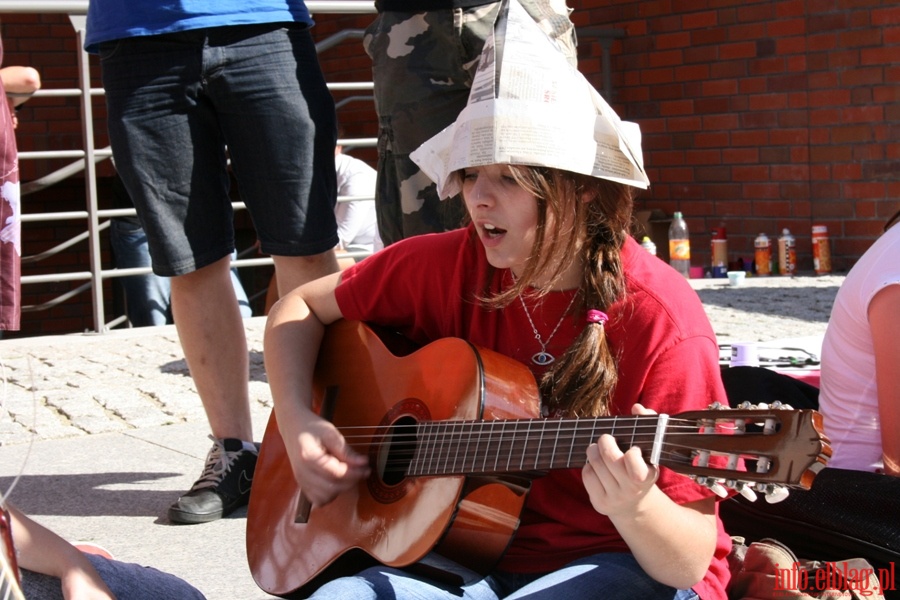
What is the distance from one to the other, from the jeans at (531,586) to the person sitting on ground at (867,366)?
0.72m

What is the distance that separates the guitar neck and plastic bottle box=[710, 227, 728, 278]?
17.3ft

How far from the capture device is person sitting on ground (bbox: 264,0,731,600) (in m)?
2.02

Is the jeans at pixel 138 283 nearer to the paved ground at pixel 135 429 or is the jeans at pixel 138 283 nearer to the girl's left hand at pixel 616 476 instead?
the paved ground at pixel 135 429

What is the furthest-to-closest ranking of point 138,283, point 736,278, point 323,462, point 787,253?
1. point 138,283
2. point 787,253
3. point 736,278
4. point 323,462

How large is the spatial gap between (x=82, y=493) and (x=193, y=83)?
125cm

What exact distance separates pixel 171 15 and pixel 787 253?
15.6 ft

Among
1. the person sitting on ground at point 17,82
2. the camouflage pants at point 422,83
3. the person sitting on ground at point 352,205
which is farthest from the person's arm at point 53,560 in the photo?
the person sitting on ground at point 352,205

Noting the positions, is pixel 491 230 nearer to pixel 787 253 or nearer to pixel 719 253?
pixel 787 253

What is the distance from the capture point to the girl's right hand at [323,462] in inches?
93.4

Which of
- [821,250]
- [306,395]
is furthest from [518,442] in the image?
[821,250]

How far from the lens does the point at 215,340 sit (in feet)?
10.8

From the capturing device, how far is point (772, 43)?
23.2 feet

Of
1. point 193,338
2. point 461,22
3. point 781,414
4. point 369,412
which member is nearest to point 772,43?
point 461,22

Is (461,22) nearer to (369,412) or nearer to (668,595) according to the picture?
(369,412)
